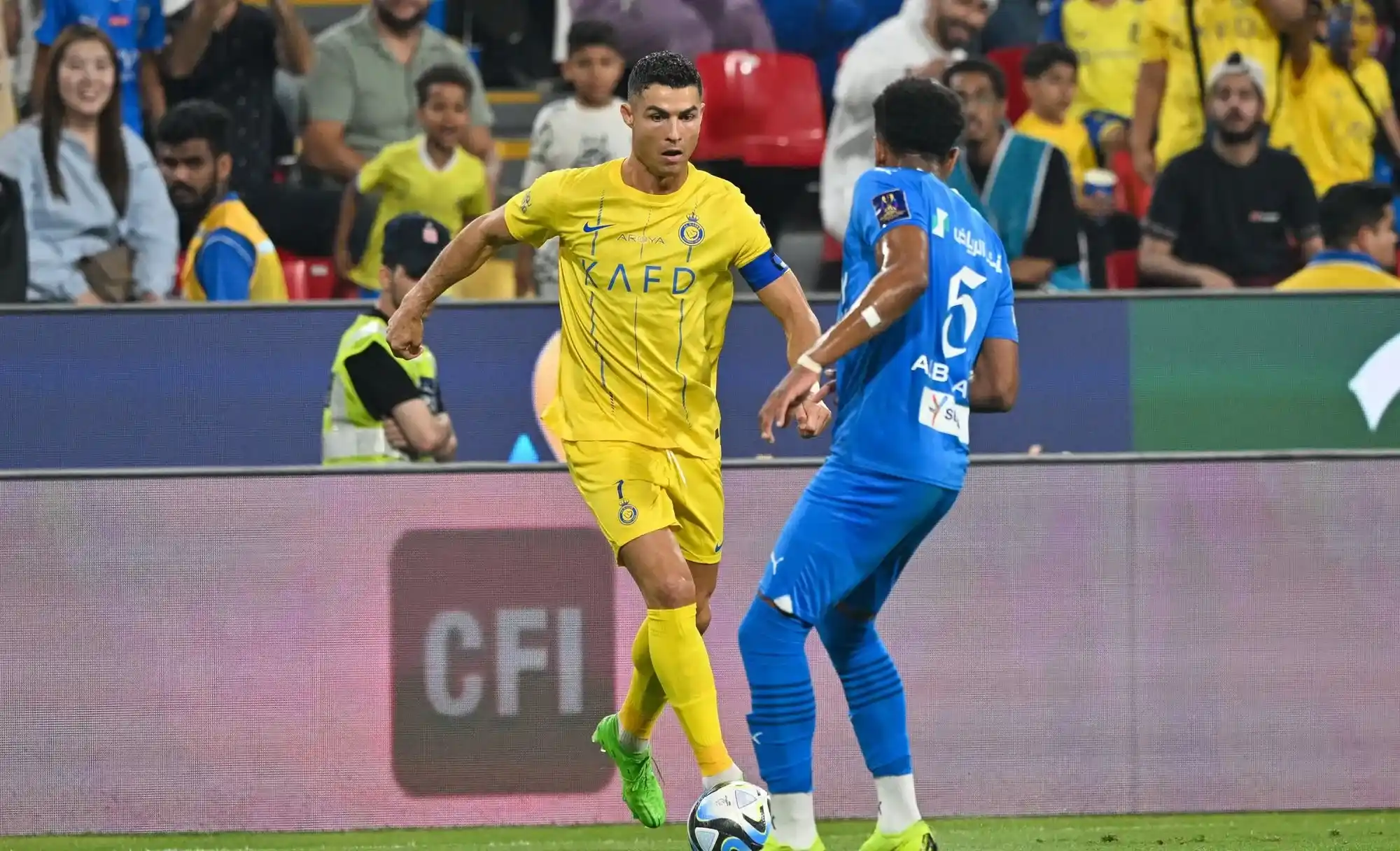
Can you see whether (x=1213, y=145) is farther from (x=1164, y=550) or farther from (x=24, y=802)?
(x=24, y=802)

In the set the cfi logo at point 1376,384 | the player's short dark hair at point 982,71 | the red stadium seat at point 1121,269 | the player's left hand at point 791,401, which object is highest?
the player's short dark hair at point 982,71

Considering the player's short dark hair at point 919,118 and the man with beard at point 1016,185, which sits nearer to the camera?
the player's short dark hair at point 919,118

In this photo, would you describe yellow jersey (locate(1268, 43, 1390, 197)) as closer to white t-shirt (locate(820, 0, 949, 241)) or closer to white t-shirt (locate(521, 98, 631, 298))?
white t-shirt (locate(820, 0, 949, 241))

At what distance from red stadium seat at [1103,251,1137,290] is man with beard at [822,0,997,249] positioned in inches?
50.9

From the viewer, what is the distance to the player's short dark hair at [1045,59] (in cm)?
1037

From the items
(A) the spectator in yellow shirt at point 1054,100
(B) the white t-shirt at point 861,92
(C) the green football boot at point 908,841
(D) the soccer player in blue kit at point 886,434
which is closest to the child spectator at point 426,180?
(B) the white t-shirt at point 861,92

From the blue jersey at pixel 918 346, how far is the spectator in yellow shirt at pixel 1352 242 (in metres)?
4.16

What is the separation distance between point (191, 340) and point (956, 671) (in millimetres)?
3481

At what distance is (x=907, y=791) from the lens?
213 inches

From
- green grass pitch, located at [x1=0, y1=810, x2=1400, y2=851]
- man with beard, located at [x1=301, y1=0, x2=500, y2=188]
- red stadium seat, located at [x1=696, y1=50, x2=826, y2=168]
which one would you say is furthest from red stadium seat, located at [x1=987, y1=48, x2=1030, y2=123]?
green grass pitch, located at [x1=0, y1=810, x2=1400, y2=851]

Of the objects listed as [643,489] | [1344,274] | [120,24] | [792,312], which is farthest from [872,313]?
[120,24]

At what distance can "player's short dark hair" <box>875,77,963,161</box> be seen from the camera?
5199mm

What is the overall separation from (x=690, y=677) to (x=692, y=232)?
126 centimetres

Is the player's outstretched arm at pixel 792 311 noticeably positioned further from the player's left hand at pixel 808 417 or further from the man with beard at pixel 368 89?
the man with beard at pixel 368 89
